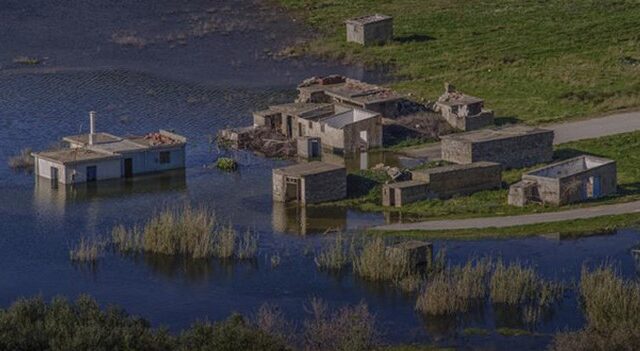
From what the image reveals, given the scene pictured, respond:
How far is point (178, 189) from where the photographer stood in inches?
2876

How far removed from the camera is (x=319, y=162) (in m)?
72.6

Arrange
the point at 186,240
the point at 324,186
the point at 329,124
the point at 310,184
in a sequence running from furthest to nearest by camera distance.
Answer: the point at 329,124, the point at 324,186, the point at 310,184, the point at 186,240

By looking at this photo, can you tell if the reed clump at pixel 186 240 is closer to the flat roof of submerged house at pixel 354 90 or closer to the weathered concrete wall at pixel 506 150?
the weathered concrete wall at pixel 506 150

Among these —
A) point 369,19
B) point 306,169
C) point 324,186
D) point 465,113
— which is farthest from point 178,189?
point 369,19

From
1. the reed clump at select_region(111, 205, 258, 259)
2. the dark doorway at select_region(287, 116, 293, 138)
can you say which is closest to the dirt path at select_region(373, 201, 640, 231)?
the reed clump at select_region(111, 205, 258, 259)

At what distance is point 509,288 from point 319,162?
62.1 ft

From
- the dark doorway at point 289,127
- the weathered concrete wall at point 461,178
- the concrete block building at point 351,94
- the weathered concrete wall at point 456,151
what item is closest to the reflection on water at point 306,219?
the weathered concrete wall at point 461,178

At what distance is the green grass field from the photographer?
8931 centimetres

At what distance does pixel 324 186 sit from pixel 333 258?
1010 centimetres

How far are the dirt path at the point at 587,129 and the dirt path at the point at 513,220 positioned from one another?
11.1 meters

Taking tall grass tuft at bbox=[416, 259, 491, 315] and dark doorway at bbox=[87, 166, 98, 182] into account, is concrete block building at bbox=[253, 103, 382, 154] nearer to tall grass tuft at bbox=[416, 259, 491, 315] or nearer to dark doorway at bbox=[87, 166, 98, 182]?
dark doorway at bbox=[87, 166, 98, 182]

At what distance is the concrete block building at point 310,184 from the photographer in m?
69.4

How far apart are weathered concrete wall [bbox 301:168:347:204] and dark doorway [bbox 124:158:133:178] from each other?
375 inches

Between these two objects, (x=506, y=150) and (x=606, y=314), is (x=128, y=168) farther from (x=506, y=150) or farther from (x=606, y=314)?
(x=606, y=314)
